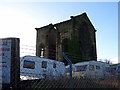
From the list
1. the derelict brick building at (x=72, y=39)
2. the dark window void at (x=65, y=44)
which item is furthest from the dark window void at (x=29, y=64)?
the dark window void at (x=65, y=44)

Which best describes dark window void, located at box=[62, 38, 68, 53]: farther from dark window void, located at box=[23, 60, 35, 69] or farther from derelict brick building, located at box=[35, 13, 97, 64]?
dark window void, located at box=[23, 60, 35, 69]

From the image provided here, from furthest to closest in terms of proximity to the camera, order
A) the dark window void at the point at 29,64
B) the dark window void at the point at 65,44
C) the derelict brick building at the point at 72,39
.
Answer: the dark window void at the point at 65,44
the derelict brick building at the point at 72,39
the dark window void at the point at 29,64

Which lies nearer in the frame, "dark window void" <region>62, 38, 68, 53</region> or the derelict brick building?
the derelict brick building

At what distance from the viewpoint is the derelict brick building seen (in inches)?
1059

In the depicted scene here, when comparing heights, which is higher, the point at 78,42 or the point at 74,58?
the point at 78,42

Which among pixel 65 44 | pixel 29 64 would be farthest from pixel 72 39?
pixel 29 64

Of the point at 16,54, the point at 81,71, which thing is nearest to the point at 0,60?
the point at 16,54

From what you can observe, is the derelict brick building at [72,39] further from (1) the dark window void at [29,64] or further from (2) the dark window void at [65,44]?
(1) the dark window void at [29,64]

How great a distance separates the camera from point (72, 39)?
87.7 ft

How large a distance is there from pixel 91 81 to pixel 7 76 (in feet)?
13.6

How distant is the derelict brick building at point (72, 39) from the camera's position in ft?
88.2

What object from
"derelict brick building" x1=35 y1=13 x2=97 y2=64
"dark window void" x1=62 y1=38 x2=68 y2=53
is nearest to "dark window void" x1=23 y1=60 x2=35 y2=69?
"derelict brick building" x1=35 y1=13 x2=97 y2=64

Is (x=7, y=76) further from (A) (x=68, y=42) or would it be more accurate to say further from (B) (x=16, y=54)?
(A) (x=68, y=42)

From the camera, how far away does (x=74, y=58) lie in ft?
89.8
